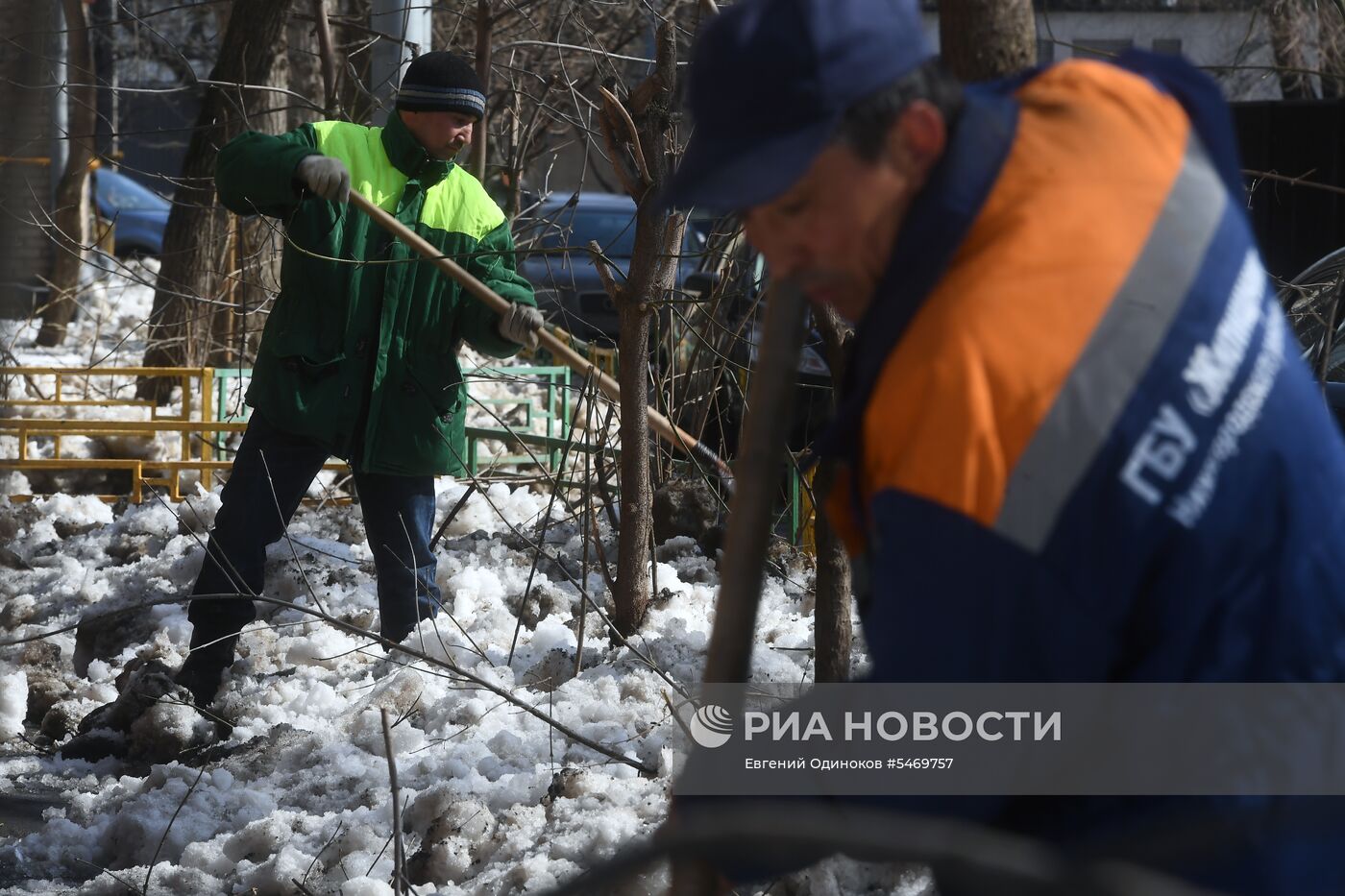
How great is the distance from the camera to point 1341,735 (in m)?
1.42

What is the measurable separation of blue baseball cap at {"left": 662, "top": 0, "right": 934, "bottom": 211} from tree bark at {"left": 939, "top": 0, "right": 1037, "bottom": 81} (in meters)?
1.23

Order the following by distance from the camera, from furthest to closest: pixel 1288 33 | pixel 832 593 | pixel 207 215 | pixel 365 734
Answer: pixel 1288 33, pixel 207 215, pixel 365 734, pixel 832 593

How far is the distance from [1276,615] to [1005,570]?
0.28 meters

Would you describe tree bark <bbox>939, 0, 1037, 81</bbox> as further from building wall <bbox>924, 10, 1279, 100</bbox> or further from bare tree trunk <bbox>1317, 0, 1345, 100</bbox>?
building wall <bbox>924, 10, 1279, 100</bbox>

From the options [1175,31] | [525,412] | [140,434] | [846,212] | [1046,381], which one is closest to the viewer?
[1046,381]

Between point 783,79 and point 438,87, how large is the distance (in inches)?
130

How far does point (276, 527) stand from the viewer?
4594mm

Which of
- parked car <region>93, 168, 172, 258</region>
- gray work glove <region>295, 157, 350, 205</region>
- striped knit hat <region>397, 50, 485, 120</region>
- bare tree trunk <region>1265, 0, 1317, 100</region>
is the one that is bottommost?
parked car <region>93, 168, 172, 258</region>

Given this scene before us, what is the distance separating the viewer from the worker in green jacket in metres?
4.53

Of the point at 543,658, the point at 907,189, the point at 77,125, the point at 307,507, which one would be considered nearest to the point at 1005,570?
the point at 907,189

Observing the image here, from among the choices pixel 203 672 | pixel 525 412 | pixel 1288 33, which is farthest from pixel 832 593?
pixel 1288 33

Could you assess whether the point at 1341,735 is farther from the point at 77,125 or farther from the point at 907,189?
the point at 77,125

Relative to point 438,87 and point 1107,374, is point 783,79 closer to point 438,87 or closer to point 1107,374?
point 1107,374

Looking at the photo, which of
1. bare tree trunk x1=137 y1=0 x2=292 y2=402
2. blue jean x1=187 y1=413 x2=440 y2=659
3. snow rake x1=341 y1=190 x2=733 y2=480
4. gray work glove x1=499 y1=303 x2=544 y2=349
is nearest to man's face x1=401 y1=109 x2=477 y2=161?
snow rake x1=341 y1=190 x2=733 y2=480
